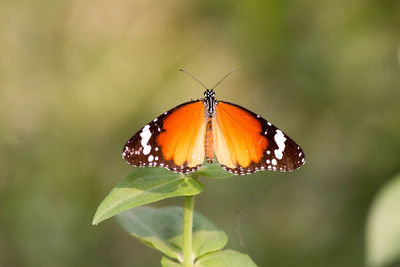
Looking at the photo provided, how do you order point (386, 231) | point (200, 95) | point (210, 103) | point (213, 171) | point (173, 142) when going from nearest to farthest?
point (386, 231) < point (213, 171) < point (173, 142) < point (210, 103) < point (200, 95)

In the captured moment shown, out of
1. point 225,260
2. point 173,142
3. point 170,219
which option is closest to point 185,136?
point 173,142

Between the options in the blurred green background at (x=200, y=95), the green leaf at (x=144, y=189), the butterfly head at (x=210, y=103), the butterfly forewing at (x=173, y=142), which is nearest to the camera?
the green leaf at (x=144, y=189)

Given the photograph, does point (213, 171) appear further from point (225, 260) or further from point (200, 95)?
point (200, 95)

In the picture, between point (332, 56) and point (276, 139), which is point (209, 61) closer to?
point (332, 56)

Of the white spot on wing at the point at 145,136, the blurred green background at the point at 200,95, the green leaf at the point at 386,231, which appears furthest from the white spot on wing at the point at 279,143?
the blurred green background at the point at 200,95

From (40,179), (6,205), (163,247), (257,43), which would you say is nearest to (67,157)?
(40,179)

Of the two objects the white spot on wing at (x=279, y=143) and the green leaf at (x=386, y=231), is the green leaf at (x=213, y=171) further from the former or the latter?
the green leaf at (x=386, y=231)
